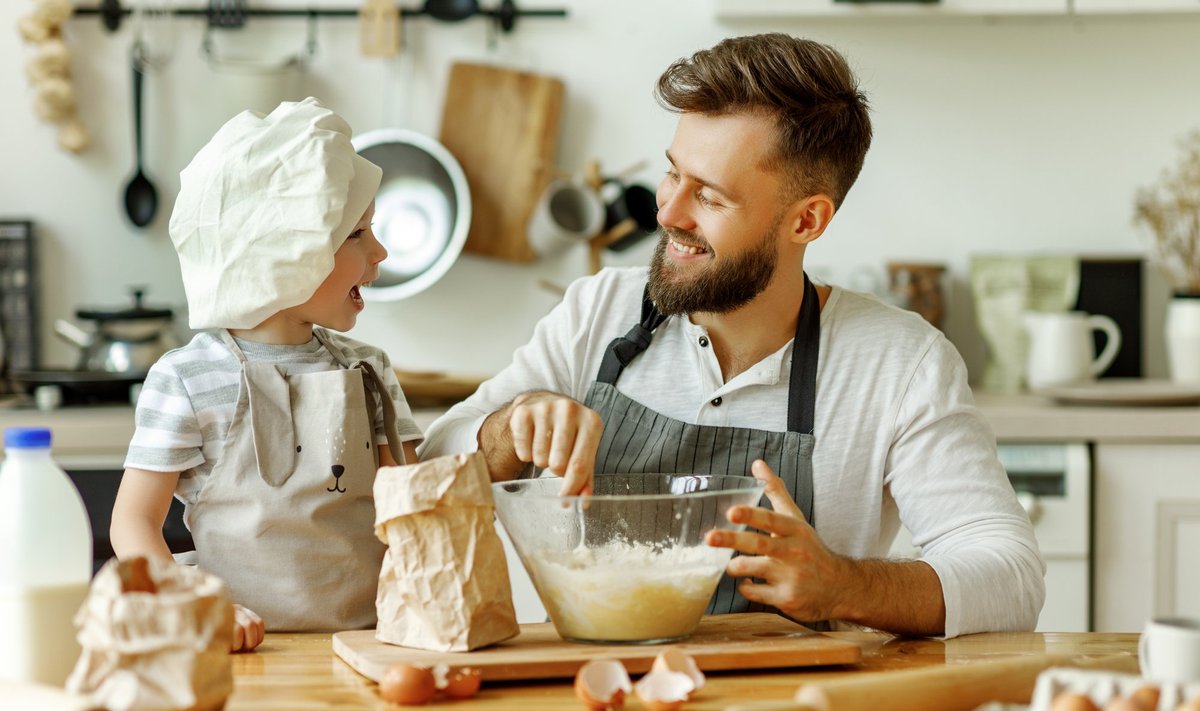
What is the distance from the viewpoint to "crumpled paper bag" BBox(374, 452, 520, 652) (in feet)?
3.67

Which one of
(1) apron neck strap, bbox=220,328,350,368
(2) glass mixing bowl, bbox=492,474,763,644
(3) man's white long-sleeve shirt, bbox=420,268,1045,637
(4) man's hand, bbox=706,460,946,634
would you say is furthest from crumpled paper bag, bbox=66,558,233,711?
(3) man's white long-sleeve shirt, bbox=420,268,1045,637

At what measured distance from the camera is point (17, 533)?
1.02 meters

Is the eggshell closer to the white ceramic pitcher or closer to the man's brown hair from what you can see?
the man's brown hair

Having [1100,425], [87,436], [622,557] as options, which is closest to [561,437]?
[622,557]

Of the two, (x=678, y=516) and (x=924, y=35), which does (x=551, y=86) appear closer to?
(x=924, y=35)

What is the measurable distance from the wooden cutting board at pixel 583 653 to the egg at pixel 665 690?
87mm

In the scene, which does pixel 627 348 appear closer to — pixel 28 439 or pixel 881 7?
pixel 28 439

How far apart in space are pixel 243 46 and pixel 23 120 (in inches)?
20.5

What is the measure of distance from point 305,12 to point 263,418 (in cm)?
185

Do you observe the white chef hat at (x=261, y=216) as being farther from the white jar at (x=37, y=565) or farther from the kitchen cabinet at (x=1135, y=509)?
the kitchen cabinet at (x=1135, y=509)

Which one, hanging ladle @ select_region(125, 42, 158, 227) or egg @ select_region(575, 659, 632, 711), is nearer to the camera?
egg @ select_region(575, 659, 632, 711)

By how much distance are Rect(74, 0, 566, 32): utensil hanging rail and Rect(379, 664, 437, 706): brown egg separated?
224cm

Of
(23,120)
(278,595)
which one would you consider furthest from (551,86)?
(278,595)

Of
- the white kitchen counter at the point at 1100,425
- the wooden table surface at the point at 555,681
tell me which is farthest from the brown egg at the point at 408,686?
the white kitchen counter at the point at 1100,425
